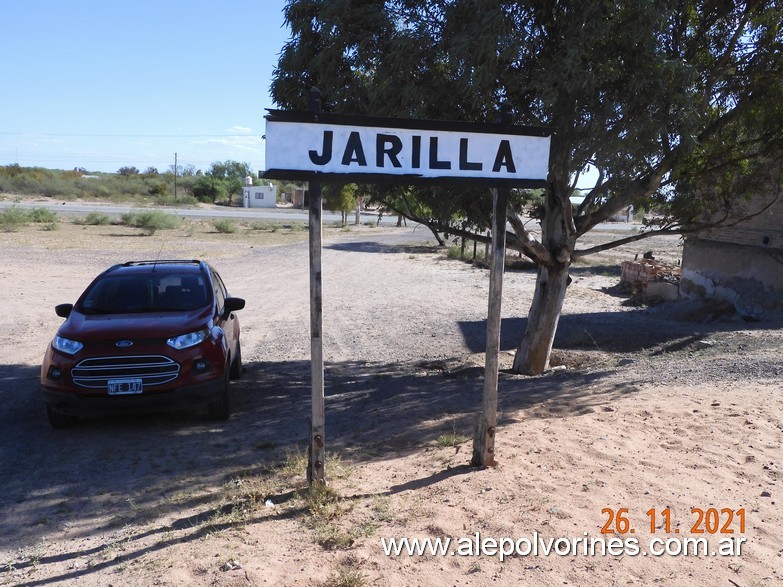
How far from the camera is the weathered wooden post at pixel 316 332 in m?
4.81

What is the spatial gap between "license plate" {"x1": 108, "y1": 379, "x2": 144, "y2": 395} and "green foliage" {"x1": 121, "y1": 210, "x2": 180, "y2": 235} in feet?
102

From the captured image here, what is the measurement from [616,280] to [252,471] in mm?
20288

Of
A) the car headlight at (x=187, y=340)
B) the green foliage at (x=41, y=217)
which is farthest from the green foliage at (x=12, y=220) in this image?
the car headlight at (x=187, y=340)

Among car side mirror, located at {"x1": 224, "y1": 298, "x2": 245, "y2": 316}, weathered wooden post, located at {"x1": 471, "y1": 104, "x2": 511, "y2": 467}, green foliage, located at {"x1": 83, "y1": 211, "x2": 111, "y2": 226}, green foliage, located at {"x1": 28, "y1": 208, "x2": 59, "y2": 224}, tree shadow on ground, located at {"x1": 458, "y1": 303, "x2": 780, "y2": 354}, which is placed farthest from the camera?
green foliage, located at {"x1": 83, "y1": 211, "x2": 111, "y2": 226}

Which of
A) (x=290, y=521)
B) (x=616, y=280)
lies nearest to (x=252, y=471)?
(x=290, y=521)

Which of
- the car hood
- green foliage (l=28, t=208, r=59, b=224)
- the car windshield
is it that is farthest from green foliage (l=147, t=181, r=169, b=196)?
the car hood

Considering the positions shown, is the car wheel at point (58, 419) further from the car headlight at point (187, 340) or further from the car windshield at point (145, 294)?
the car headlight at point (187, 340)

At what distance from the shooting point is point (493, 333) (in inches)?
211

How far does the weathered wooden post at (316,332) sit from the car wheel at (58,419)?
3.17 m

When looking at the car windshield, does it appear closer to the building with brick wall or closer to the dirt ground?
the dirt ground

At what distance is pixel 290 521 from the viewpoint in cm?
468

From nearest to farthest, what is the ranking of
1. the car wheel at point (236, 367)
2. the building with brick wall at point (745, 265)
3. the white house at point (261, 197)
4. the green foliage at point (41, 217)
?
the car wheel at point (236, 367), the building with brick wall at point (745, 265), the green foliage at point (41, 217), the white house at point (261, 197)

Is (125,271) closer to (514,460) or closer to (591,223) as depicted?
(514,460)

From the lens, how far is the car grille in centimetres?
661
